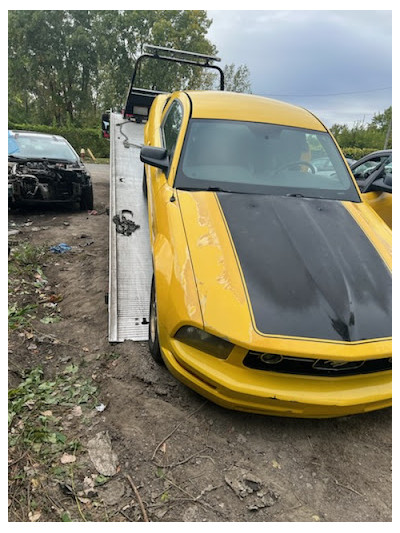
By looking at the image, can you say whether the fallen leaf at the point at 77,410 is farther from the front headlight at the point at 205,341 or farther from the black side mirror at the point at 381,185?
the black side mirror at the point at 381,185

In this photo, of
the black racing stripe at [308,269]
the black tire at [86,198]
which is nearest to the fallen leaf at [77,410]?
the black racing stripe at [308,269]

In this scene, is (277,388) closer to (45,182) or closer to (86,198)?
(45,182)

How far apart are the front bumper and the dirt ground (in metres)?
0.25

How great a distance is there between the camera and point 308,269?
91.7 inches

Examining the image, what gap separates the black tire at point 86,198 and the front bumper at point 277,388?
15.9 ft

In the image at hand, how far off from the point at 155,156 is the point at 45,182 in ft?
11.2

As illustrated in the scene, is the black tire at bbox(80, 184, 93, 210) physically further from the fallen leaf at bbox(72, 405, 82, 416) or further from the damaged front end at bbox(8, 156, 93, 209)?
the fallen leaf at bbox(72, 405, 82, 416)

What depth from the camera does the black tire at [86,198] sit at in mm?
6329

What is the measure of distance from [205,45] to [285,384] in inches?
1149

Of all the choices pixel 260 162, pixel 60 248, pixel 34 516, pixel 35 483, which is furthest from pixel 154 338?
pixel 60 248

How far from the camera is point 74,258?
15.4 ft

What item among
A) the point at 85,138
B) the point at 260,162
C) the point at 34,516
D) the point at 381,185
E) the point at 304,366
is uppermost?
the point at 260,162

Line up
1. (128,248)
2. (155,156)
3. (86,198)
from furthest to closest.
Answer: (86,198)
(128,248)
(155,156)
